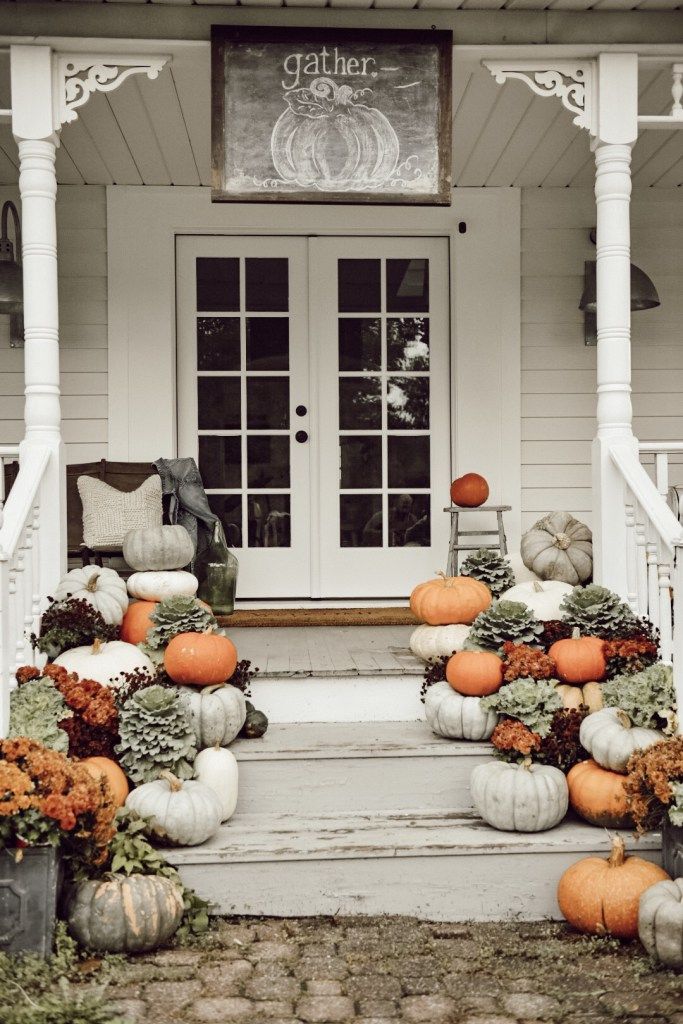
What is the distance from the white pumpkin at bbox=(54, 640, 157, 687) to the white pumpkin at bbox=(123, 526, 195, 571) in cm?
75

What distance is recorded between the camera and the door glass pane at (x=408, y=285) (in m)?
5.92

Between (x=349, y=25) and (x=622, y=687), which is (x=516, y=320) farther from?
(x=622, y=687)

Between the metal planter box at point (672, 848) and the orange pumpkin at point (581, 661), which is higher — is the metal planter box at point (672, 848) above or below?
below

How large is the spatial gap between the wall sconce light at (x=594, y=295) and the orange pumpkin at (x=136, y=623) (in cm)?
288

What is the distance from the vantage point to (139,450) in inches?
226

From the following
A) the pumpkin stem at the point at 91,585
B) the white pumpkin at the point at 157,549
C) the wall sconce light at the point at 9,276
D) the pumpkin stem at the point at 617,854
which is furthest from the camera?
the wall sconce light at the point at 9,276

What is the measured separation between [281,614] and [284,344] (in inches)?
62.0

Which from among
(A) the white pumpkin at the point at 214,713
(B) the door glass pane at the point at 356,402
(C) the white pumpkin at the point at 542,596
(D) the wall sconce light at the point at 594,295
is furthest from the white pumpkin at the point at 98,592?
(D) the wall sconce light at the point at 594,295

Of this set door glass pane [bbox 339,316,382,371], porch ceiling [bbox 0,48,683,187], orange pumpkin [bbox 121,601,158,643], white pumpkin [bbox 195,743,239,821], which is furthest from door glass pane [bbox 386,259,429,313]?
white pumpkin [bbox 195,743,239,821]

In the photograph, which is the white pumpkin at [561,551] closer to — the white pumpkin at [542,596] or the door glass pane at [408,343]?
the white pumpkin at [542,596]

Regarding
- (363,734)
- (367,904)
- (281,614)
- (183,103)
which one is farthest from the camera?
(281,614)

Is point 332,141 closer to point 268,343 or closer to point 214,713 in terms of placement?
point 268,343

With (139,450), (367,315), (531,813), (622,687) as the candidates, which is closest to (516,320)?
(367,315)

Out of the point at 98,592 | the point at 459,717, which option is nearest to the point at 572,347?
the point at 459,717
